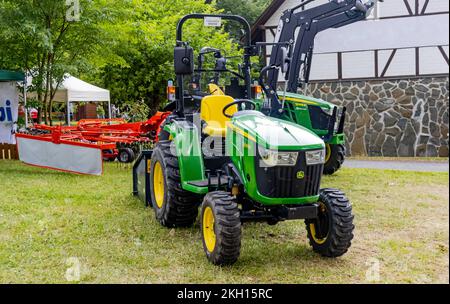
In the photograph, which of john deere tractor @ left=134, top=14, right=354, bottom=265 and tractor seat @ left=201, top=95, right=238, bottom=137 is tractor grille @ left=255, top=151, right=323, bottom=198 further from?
tractor seat @ left=201, top=95, right=238, bottom=137

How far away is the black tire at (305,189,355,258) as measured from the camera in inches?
187

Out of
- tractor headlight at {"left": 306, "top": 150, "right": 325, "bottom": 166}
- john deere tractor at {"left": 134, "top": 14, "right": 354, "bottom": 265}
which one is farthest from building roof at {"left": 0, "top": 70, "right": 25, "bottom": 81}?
tractor headlight at {"left": 306, "top": 150, "right": 325, "bottom": 166}

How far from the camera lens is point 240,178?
4.91 metres

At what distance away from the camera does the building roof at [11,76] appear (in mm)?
12922

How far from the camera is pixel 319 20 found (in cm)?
1019

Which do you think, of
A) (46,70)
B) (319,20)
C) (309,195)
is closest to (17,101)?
(46,70)

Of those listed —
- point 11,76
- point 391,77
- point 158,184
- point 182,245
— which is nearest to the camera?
point 182,245

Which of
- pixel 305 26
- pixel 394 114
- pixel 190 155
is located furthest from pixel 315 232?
pixel 394 114

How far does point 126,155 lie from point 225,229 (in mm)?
7600

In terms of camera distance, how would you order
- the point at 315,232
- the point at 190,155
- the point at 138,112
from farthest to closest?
the point at 138,112 → the point at 190,155 → the point at 315,232

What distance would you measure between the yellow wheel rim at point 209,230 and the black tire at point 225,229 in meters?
0.11

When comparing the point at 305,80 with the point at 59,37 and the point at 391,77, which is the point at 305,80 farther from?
A: the point at 59,37

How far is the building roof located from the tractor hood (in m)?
9.65

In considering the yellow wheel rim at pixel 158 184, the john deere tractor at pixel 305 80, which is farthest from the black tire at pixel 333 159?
the yellow wheel rim at pixel 158 184
